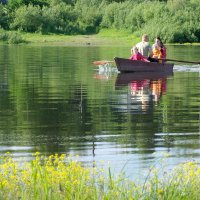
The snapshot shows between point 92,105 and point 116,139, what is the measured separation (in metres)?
5.49

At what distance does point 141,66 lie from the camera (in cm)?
3189

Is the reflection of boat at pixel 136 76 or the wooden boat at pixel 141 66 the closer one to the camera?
the reflection of boat at pixel 136 76

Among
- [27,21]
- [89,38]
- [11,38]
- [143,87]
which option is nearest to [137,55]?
[143,87]

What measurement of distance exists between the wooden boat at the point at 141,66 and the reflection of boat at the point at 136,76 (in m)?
0.18

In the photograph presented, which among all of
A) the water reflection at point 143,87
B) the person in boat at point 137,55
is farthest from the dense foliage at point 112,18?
the water reflection at point 143,87

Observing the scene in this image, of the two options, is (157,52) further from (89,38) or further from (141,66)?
(89,38)

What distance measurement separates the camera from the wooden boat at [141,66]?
104 ft

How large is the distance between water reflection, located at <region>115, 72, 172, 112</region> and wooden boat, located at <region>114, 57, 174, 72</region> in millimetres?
213

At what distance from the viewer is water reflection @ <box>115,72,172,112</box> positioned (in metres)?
20.3

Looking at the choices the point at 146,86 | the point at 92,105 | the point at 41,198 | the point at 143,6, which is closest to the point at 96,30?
the point at 143,6

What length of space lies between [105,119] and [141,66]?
14.9 metres

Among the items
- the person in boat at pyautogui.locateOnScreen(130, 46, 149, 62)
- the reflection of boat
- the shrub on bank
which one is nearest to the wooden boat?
the reflection of boat

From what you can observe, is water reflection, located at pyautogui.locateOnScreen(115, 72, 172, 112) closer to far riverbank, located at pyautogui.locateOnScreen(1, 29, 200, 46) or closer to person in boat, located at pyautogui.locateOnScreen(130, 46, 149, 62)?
person in boat, located at pyautogui.locateOnScreen(130, 46, 149, 62)

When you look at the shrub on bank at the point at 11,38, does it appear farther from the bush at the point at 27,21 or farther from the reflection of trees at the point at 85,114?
the reflection of trees at the point at 85,114
